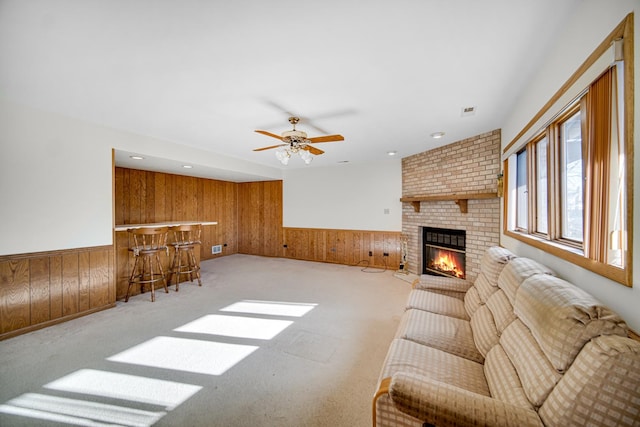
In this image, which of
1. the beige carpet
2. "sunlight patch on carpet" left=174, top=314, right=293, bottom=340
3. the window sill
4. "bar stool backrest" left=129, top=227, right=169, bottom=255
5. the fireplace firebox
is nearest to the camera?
the window sill

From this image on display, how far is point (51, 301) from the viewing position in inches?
108

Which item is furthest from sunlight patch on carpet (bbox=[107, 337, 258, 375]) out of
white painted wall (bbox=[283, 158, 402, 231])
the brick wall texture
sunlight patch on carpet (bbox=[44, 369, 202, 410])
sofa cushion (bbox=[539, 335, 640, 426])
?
white painted wall (bbox=[283, 158, 402, 231])

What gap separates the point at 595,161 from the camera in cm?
116

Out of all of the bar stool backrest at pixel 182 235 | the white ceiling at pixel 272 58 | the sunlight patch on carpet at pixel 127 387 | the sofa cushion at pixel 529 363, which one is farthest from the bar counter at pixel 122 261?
the sofa cushion at pixel 529 363

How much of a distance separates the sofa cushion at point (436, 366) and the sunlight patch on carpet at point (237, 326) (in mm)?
1487

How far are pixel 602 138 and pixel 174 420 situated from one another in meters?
2.80

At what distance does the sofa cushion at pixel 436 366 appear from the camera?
1290 mm

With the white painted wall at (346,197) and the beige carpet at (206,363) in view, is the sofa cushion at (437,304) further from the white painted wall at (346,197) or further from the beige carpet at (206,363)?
the white painted wall at (346,197)

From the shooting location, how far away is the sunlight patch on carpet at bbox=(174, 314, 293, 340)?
8.44 ft

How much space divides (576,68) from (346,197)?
4518 mm

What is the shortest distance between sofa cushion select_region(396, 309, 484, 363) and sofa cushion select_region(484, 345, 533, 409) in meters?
0.18

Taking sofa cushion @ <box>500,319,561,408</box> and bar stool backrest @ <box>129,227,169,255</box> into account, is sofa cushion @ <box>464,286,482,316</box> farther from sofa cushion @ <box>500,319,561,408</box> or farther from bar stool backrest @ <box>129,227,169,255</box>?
bar stool backrest @ <box>129,227,169,255</box>

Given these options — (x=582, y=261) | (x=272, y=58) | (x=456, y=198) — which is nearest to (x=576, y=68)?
(x=582, y=261)

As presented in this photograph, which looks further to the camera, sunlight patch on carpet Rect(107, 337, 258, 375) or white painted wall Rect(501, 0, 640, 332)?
sunlight patch on carpet Rect(107, 337, 258, 375)
